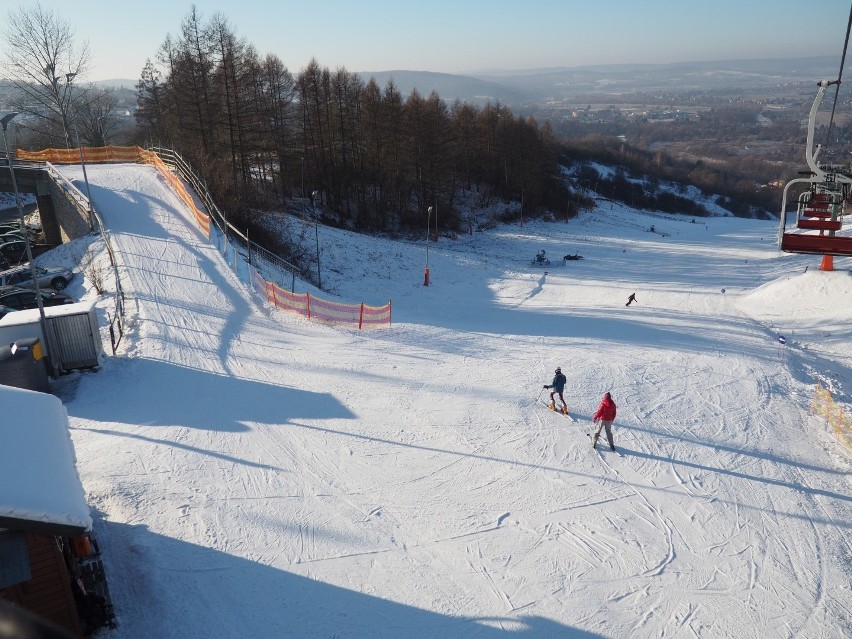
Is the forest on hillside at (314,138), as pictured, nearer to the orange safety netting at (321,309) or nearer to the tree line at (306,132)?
the tree line at (306,132)

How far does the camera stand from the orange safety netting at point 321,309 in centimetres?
2016

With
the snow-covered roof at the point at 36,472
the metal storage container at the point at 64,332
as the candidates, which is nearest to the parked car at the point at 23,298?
the metal storage container at the point at 64,332

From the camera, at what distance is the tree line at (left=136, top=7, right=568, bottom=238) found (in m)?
36.0

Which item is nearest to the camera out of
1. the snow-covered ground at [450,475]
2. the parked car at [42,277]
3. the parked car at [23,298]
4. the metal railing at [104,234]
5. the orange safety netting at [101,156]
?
the snow-covered ground at [450,475]

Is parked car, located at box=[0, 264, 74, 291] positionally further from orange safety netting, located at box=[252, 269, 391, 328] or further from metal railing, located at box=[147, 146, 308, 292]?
orange safety netting, located at box=[252, 269, 391, 328]

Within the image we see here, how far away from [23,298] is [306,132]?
109 ft

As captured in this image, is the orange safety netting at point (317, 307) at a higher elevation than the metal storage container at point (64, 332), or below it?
below

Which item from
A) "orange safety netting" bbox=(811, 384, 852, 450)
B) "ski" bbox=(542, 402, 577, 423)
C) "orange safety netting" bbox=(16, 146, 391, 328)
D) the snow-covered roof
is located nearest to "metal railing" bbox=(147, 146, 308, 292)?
"orange safety netting" bbox=(16, 146, 391, 328)

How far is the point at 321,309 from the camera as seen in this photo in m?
20.9

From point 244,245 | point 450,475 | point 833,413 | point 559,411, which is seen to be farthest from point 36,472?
point 244,245

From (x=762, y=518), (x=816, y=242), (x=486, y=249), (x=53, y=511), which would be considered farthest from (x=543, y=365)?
(x=486, y=249)

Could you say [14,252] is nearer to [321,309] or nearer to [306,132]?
[321,309]

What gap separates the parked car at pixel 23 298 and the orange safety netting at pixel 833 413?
21.9 m

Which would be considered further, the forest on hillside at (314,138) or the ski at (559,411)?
the forest on hillside at (314,138)
